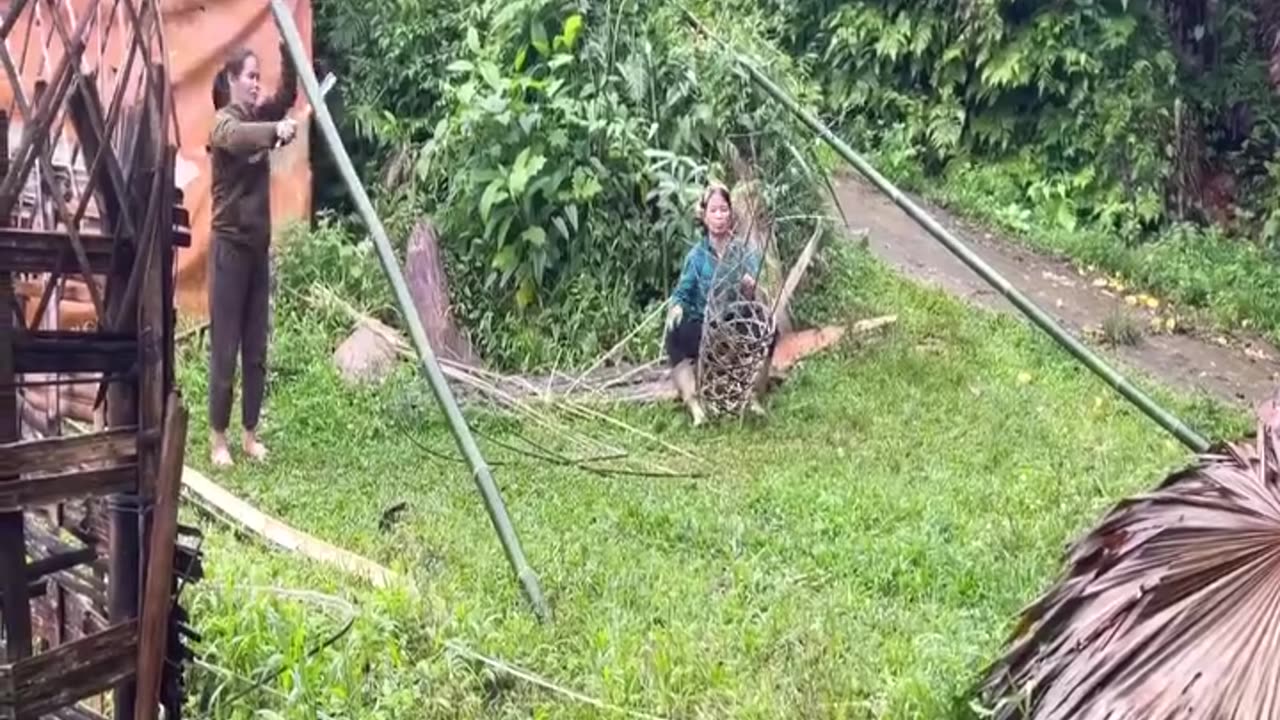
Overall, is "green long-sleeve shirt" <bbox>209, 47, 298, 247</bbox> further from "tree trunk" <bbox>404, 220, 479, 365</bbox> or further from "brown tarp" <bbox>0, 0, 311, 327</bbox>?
"brown tarp" <bbox>0, 0, 311, 327</bbox>

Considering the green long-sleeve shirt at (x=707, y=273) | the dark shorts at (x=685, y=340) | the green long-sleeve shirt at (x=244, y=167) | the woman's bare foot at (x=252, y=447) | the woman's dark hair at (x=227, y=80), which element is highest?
the woman's dark hair at (x=227, y=80)

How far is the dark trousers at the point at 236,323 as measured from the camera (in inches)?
257

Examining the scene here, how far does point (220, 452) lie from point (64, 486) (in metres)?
3.96

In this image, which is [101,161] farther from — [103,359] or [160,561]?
[160,561]

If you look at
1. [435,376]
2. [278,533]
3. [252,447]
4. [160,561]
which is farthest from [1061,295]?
[160,561]

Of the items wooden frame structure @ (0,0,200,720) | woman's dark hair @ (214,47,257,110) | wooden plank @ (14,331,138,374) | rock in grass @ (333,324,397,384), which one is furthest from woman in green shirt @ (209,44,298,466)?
wooden plank @ (14,331,138,374)

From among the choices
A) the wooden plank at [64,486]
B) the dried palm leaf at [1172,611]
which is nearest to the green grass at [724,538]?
the dried palm leaf at [1172,611]

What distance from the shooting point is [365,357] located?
7.90 meters

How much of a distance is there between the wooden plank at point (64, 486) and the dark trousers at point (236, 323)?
12.3ft

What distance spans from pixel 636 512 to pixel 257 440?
81.1 inches

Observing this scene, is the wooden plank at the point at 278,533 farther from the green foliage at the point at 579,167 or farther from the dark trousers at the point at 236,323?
the green foliage at the point at 579,167

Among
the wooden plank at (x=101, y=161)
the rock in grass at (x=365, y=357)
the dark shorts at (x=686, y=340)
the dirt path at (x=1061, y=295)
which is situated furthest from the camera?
the dirt path at (x=1061, y=295)

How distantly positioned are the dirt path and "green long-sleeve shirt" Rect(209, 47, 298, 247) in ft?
14.5

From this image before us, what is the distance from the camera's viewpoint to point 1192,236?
11.0 meters
